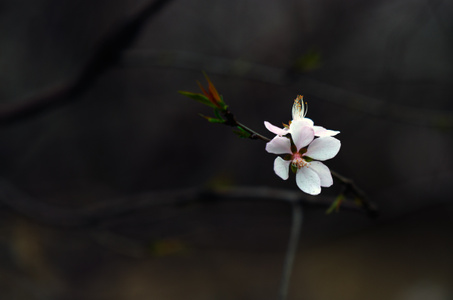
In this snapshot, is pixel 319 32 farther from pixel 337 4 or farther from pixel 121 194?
pixel 121 194

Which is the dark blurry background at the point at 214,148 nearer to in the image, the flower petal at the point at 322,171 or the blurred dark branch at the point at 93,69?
the blurred dark branch at the point at 93,69

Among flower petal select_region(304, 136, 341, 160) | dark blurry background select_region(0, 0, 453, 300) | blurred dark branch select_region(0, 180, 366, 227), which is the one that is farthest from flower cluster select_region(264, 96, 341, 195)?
dark blurry background select_region(0, 0, 453, 300)

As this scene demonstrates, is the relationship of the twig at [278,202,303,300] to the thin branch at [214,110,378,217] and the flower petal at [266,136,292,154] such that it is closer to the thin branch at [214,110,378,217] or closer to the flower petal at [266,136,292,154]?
the thin branch at [214,110,378,217]

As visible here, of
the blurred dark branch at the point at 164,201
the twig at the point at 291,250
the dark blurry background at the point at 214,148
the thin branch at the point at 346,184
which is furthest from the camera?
the dark blurry background at the point at 214,148

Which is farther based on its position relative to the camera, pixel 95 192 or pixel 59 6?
pixel 95 192

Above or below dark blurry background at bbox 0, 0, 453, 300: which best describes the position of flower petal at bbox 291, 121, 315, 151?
below

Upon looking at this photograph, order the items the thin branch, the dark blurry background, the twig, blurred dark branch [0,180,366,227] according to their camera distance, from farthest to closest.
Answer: the dark blurry background → blurred dark branch [0,180,366,227] → the twig → the thin branch

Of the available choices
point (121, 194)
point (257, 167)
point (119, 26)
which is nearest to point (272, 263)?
point (257, 167)

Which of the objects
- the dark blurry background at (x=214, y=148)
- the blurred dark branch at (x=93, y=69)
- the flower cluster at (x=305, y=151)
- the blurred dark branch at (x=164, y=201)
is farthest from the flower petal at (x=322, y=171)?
the dark blurry background at (x=214, y=148)
